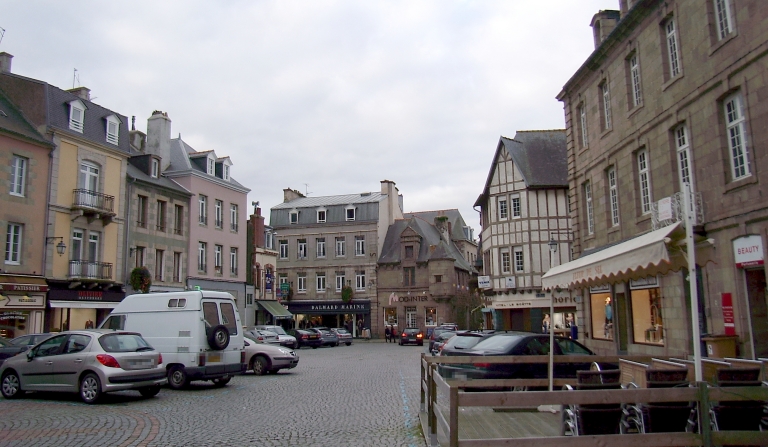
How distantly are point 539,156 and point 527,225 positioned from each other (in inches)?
179

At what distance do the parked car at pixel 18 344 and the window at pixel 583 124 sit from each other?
60.1 feet

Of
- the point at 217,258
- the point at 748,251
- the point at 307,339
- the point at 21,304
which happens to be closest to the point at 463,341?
the point at 748,251

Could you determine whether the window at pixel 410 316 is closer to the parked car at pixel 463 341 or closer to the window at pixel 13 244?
A: the window at pixel 13 244

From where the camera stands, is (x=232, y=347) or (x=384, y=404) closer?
(x=384, y=404)

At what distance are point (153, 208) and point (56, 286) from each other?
7250 mm

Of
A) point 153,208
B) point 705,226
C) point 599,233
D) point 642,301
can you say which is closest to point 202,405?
point 705,226

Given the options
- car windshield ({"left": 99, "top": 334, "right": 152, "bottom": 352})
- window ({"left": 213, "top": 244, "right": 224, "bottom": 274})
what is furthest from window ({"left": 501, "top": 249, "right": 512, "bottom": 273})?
car windshield ({"left": 99, "top": 334, "right": 152, "bottom": 352})

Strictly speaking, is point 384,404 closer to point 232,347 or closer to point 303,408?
point 303,408

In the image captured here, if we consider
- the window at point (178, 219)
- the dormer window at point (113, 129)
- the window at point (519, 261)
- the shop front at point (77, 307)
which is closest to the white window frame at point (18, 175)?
the shop front at point (77, 307)

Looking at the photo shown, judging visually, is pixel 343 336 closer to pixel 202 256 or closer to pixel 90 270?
pixel 202 256

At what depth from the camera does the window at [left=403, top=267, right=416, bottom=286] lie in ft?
173

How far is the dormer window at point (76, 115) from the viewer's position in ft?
91.2

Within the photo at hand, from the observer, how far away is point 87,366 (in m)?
12.4

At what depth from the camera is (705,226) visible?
14.1 meters
